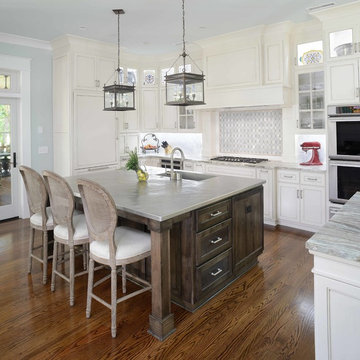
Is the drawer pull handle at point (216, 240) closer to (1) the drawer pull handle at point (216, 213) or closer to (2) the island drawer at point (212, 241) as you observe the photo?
(2) the island drawer at point (212, 241)

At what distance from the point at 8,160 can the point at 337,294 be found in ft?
17.6

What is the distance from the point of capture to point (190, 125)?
629 cm

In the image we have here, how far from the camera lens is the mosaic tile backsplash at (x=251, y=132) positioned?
539cm

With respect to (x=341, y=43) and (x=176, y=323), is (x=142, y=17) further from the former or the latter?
(x=176, y=323)

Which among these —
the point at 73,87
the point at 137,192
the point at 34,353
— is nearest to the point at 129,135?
the point at 73,87

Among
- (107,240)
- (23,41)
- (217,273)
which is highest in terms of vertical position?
(23,41)

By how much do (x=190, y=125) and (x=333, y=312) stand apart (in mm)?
5117

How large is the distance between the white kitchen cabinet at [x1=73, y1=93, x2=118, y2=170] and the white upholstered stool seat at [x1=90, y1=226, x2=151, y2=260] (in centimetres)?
313

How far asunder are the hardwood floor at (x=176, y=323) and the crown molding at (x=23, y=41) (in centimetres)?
358

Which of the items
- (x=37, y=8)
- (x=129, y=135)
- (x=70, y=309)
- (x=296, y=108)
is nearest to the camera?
(x=70, y=309)

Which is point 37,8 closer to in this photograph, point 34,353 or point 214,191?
point 214,191

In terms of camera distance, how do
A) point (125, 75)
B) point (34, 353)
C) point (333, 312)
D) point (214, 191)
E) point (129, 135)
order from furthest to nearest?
point (129, 135)
point (125, 75)
point (214, 191)
point (34, 353)
point (333, 312)

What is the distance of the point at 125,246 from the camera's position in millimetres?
2436

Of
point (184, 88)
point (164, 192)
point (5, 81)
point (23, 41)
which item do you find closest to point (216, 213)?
point (164, 192)
